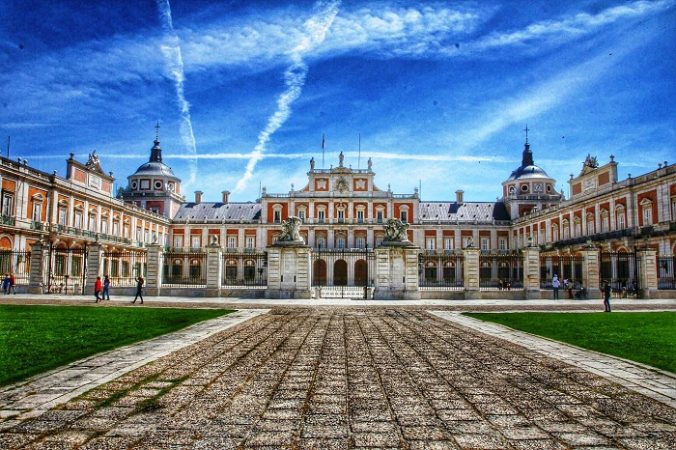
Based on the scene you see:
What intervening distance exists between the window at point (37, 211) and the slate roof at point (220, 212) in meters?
25.8

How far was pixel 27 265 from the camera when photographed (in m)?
30.8

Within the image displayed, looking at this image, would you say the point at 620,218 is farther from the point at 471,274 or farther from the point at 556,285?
the point at 471,274

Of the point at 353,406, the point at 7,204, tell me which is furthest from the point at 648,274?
the point at 7,204

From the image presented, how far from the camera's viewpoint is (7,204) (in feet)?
104

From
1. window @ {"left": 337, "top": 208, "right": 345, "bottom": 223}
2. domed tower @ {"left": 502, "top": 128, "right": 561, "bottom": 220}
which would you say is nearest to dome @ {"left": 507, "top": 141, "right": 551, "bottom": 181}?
domed tower @ {"left": 502, "top": 128, "right": 561, "bottom": 220}

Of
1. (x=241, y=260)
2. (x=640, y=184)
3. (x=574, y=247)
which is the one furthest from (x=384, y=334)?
(x=241, y=260)

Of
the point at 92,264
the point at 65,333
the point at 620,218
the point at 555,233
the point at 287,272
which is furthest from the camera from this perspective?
the point at 555,233

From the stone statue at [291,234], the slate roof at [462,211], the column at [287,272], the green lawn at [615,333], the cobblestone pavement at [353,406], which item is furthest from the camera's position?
the slate roof at [462,211]

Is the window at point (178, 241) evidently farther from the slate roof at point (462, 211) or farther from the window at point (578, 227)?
the window at point (578, 227)

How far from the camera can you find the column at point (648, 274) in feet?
80.4

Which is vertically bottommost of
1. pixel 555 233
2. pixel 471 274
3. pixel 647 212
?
pixel 471 274

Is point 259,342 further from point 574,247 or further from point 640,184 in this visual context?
point 574,247

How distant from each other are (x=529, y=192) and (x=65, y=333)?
59.3 m

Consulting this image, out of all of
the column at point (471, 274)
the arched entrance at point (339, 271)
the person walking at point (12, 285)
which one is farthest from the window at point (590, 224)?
the person walking at point (12, 285)
